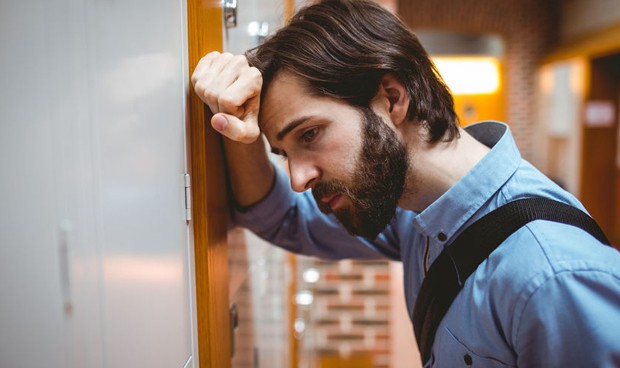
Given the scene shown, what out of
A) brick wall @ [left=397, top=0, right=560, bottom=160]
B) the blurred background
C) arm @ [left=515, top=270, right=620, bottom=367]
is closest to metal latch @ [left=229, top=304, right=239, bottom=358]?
the blurred background

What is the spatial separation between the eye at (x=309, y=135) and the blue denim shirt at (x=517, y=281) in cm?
27

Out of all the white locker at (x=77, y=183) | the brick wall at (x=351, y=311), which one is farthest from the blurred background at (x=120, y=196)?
the brick wall at (x=351, y=311)

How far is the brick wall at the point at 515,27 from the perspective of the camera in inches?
293

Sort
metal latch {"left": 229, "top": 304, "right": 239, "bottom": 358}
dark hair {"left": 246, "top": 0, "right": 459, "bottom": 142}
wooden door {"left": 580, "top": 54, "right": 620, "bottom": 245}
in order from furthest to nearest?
wooden door {"left": 580, "top": 54, "right": 620, "bottom": 245} → metal latch {"left": 229, "top": 304, "right": 239, "bottom": 358} → dark hair {"left": 246, "top": 0, "right": 459, "bottom": 142}

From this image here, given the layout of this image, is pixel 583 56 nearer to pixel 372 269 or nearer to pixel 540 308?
pixel 372 269

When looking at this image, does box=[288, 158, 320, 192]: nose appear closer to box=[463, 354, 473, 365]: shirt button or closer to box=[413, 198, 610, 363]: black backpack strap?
box=[413, 198, 610, 363]: black backpack strap

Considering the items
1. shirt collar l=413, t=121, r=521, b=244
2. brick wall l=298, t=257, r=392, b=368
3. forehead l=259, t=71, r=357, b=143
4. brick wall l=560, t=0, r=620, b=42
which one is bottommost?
brick wall l=298, t=257, r=392, b=368

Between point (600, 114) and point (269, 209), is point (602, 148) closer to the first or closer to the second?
point (600, 114)

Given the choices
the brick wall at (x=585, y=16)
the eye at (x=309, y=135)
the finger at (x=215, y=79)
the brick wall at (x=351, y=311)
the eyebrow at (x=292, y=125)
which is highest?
the brick wall at (x=585, y=16)

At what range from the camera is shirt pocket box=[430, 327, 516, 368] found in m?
1.05

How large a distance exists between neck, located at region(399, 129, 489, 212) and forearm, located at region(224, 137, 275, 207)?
372 millimetres

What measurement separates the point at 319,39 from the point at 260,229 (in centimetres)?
55

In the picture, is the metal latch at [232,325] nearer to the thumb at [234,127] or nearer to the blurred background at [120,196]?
the blurred background at [120,196]

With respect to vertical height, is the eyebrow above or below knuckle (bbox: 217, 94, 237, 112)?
below
